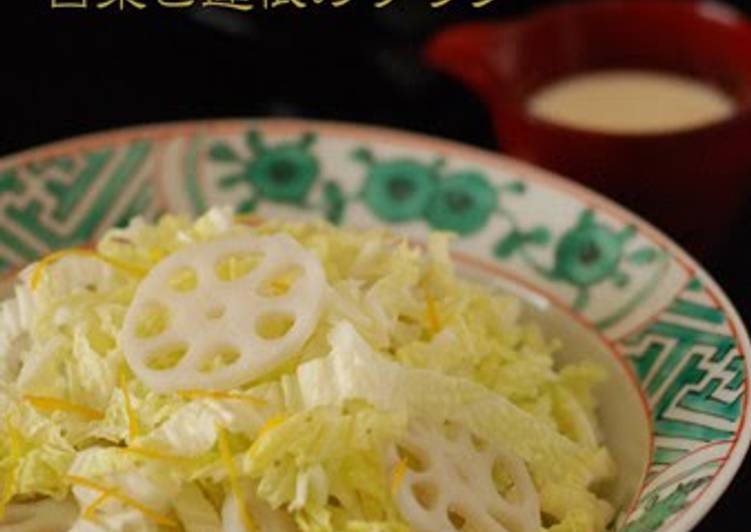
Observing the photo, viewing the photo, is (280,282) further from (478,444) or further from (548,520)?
(548,520)

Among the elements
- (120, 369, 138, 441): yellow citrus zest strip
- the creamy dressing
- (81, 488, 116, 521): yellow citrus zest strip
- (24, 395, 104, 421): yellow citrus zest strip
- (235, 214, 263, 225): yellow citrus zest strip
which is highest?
(120, 369, 138, 441): yellow citrus zest strip


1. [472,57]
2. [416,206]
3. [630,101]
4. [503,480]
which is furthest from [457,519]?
[630,101]

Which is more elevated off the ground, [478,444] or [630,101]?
[478,444]

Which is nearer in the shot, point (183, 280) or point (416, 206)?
point (183, 280)

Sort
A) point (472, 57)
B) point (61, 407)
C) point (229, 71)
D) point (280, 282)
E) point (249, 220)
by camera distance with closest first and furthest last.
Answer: point (61, 407), point (280, 282), point (249, 220), point (472, 57), point (229, 71)

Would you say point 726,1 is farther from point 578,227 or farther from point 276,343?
point 276,343

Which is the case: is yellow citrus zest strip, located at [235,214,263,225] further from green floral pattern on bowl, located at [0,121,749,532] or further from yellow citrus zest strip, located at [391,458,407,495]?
yellow citrus zest strip, located at [391,458,407,495]

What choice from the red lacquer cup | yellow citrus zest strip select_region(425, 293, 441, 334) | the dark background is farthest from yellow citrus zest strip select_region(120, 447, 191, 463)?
the dark background
